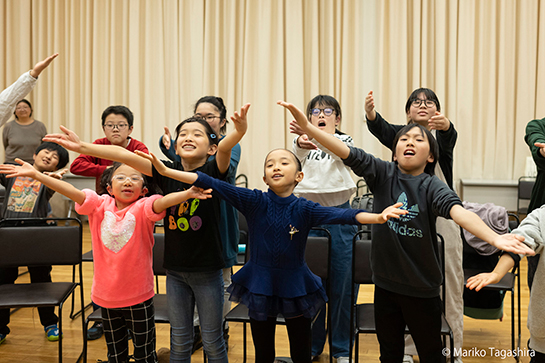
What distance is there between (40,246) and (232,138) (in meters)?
1.62

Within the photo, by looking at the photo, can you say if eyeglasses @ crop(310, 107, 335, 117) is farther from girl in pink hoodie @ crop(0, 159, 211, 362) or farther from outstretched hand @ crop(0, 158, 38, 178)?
outstretched hand @ crop(0, 158, 38, 178)

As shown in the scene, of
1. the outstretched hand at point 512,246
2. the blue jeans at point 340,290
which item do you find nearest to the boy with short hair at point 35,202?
the blue jeans at point 340,290

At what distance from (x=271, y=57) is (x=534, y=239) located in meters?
5.15

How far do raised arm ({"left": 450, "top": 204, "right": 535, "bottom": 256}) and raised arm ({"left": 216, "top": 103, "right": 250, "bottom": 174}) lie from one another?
0.88 metres

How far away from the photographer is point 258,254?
1.90m

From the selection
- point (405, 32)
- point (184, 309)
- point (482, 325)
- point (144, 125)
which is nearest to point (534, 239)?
point (184, 309)

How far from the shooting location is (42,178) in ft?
6.28

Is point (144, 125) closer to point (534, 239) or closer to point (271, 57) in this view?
point (271, 57)

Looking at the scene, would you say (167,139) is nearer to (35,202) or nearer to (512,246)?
(35,202)

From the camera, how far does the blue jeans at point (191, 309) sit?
6.60 ft

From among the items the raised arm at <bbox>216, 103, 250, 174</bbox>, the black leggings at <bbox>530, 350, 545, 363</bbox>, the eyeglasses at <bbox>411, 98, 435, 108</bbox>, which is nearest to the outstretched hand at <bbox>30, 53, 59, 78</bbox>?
the raised arm at <bbox>216, 103, 250, 174</bbox>

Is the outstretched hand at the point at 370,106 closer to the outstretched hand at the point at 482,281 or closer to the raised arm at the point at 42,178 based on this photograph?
the outstretched hand at the point at 482,281

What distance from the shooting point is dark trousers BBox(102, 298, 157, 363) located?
207cm

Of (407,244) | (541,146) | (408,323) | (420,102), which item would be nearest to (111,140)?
(420,102)
